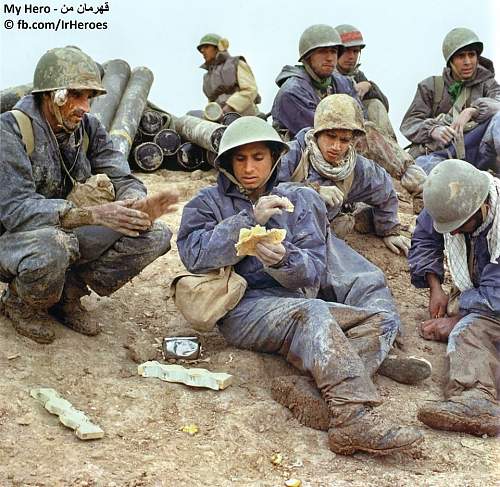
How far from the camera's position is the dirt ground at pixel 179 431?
3914 millimetres

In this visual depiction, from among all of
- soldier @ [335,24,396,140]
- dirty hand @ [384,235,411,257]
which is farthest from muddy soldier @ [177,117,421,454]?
soldier @ [335,24,396,140]

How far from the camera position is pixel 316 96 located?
27.3 ft

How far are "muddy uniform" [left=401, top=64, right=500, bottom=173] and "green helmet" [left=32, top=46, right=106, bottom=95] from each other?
4.06 m

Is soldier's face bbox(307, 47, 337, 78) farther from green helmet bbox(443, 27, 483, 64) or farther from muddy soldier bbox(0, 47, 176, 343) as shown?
muddy soldier bbox(0, 47, 176, 343)

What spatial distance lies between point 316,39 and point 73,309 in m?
4.18

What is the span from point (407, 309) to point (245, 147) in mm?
1989

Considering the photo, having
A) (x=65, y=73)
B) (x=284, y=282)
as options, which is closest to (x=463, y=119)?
(x=284, y=282)

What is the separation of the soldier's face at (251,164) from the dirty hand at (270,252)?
23.9 inches

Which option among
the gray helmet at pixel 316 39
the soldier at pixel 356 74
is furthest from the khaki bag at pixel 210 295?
the soldier at pixel 356 74

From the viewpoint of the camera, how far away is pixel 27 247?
4.85 m

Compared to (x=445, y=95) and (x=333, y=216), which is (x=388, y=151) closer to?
(x=445, y=95)

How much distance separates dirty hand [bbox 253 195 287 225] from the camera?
4781 millimetres

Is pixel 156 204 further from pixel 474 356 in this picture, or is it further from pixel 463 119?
pixel 463 119

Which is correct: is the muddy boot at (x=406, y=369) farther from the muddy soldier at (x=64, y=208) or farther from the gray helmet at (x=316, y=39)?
the gray helmet at (x=316, y=39)
